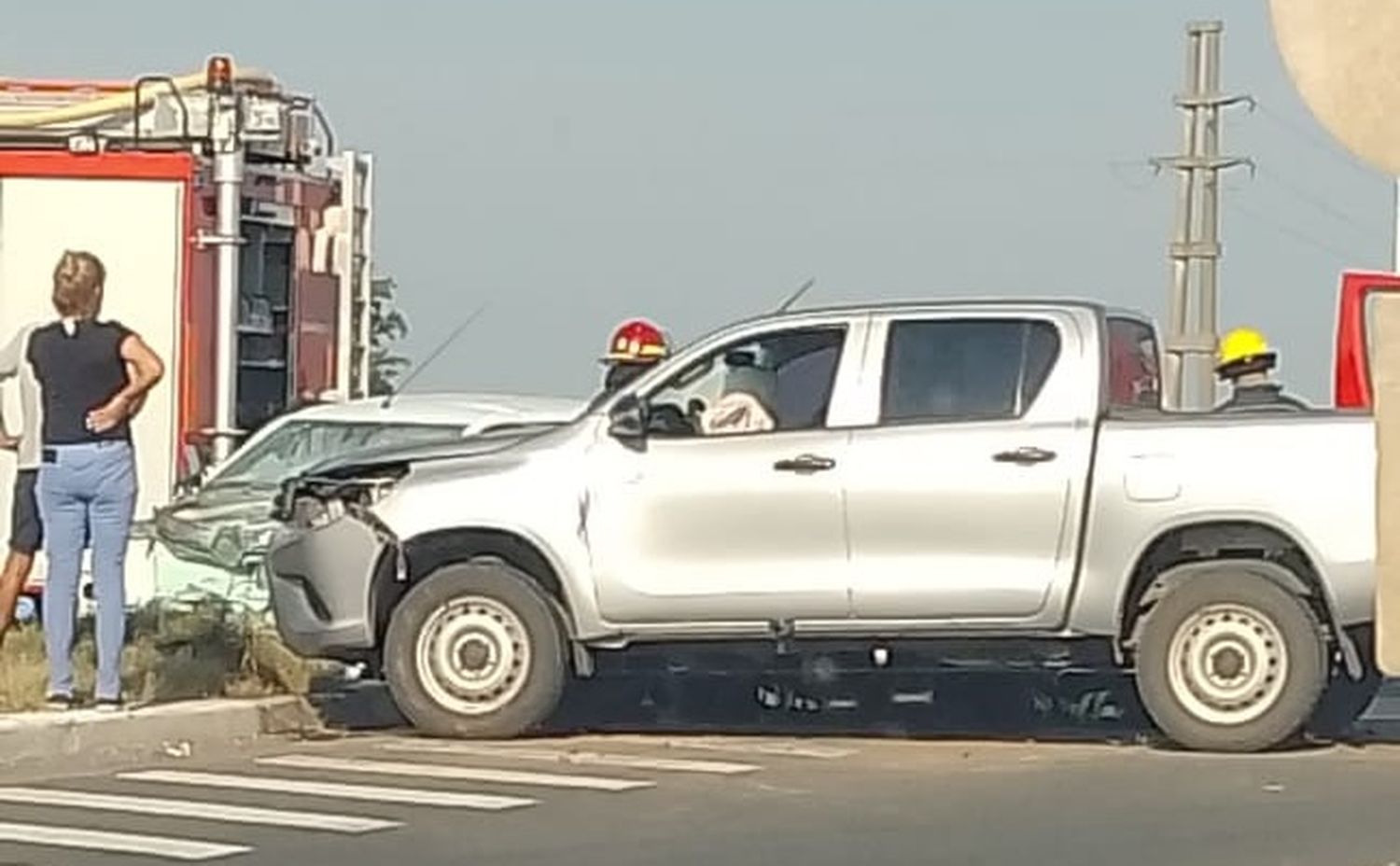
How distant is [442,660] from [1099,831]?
3588 mm

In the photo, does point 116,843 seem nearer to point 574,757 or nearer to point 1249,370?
point 574,757

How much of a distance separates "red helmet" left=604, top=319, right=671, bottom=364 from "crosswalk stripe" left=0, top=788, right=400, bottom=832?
405cm

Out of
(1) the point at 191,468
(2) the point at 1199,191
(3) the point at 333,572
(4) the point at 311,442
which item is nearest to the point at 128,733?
(3) the point at 333,572

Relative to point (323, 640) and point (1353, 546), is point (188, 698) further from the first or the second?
point (1353, 546)

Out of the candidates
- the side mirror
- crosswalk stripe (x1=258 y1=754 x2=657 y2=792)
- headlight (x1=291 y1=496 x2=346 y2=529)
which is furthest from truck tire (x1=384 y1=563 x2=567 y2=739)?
the side mirror

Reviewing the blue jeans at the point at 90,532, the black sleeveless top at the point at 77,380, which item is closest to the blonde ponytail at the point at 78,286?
the black sleeveless top at the point at 77,380

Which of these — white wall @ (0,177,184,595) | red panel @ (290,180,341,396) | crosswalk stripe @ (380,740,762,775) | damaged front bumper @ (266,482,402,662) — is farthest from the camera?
red panel @ (290,180,341,396)

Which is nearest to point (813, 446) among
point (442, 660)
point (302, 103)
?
point (442, 660)

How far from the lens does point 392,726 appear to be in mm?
14711

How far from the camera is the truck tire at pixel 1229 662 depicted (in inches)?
521

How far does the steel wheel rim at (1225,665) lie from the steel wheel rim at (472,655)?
2658 millimetres

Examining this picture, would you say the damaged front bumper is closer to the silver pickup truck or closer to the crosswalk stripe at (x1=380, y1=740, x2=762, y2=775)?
the silver pickup truck

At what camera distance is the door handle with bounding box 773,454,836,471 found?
44.4 ft

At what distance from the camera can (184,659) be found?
1471 cm
